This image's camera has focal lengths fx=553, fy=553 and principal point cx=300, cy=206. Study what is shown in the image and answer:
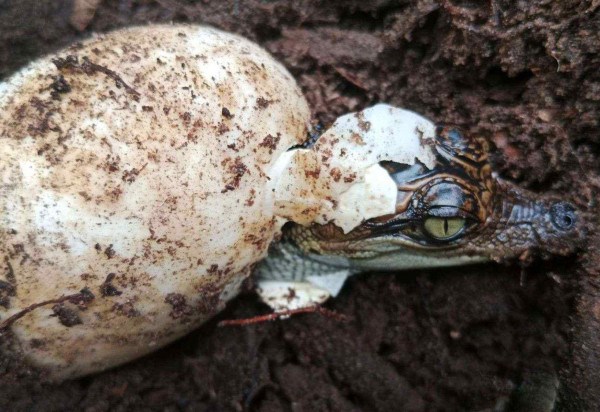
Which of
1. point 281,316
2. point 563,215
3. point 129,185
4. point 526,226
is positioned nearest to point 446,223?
point 526,226

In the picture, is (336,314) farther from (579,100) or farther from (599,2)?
(599,2)

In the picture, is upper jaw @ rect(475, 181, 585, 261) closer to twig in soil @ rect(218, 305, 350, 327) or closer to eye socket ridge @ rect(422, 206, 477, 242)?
eye socket ridge @ rect(422, 206, 477, 242)

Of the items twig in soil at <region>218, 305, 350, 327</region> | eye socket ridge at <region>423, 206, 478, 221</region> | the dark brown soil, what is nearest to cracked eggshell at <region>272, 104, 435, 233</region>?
eye socket ridge at <region>423, 206, 478, 221</region>

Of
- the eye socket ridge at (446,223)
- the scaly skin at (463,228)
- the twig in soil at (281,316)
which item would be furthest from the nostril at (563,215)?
the twig in soil at (281,316)

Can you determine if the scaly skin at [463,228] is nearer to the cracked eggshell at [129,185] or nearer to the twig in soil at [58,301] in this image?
the cracked eggshell at [129,185]

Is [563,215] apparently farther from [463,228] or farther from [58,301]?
[58,301]

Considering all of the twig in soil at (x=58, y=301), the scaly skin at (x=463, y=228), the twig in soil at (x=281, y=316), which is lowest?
the twig in soil at (x=281, y=316)
